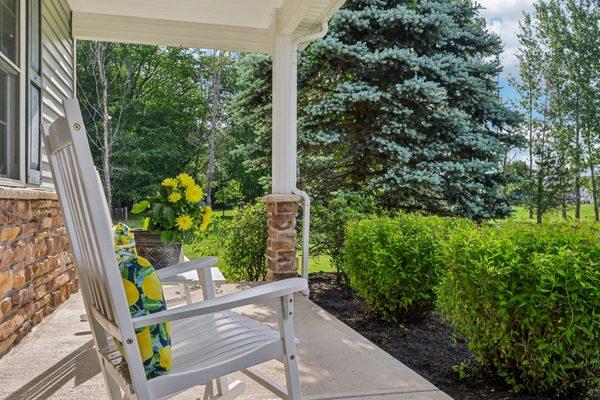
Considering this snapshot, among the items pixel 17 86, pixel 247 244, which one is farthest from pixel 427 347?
pixel 17 86

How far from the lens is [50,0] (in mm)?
3707

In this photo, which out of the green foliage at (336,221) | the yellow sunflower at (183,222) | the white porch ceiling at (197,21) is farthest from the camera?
the green foliage at (336,221)

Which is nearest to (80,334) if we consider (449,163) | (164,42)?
(164,42)

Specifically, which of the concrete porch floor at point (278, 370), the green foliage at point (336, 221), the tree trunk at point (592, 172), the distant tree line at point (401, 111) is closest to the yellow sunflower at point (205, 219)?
the concrete porch floor at point (278, 370)

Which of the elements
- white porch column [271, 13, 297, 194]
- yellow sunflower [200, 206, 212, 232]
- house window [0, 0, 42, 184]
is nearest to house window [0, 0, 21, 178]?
house window [0, 0, 42, 184]

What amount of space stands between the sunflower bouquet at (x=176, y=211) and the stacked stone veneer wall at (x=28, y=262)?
0.63m

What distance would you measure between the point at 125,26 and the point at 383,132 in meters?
3.04

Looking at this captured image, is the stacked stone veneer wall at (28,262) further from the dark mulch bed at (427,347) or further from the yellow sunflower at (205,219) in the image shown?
the dark mulch bed at (427,347)

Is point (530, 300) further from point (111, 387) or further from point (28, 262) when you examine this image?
point (28, 262)

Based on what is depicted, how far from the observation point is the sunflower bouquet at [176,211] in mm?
2744

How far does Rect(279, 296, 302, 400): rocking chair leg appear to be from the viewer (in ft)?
4.60

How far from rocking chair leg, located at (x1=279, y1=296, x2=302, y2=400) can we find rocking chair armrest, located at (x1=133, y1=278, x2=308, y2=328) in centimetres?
4

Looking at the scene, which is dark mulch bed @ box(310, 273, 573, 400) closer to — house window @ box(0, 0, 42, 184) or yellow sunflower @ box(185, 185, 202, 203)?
yellow sunflower @ box(185, 185, 202, 203)

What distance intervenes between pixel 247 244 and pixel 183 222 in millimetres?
2543
